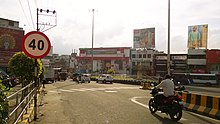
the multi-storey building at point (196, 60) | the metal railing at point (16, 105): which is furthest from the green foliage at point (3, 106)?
the multi-storey building at point (196, 60)

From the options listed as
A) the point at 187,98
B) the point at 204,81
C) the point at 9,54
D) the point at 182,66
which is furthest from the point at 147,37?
the point at 187,98

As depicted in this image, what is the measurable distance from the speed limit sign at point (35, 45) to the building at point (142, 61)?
7302cm

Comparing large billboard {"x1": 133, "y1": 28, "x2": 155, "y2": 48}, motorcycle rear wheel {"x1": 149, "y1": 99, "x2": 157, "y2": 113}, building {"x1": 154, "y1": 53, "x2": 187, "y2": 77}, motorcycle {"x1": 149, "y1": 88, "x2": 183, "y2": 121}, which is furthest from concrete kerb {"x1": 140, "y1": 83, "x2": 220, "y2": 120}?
large billboard {"x1": 133, "y1": 28, "x2": 155, "y2": 48}

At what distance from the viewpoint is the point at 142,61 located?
290 feet

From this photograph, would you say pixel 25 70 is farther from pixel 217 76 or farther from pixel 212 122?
pixel 217 76

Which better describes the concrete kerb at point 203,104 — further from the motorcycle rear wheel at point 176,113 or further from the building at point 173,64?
the building at point 173,64

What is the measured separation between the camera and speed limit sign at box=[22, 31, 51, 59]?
8539 millimetres

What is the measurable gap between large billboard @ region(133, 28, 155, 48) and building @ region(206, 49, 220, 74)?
14728 mm

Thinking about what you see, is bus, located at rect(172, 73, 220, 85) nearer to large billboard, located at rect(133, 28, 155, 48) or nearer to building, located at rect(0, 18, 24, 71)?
large billboard, located at rect(133, 28, 155, 48)

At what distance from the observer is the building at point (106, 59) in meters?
95.4

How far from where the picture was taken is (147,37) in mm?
76000

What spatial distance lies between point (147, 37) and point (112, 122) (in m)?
68.3

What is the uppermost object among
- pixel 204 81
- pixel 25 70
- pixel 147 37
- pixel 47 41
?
pixel 147 37

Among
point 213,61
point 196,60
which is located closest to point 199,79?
point 213,61
